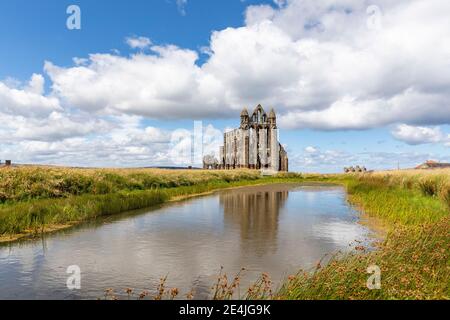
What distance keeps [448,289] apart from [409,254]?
1602 millimetres

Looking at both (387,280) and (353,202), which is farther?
(353,202)

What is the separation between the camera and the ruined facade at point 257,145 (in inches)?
3679

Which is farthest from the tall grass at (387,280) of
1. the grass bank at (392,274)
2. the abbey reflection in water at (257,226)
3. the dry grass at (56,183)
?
the dry grass at (56,183)

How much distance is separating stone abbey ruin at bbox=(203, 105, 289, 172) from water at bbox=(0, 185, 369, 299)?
74414 mm

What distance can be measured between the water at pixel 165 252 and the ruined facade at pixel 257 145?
7448cm

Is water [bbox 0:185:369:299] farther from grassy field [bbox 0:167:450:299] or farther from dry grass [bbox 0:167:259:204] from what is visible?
dry grass [bbox 0:167:259:204]

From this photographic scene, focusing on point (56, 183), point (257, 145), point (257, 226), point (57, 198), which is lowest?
point (257, 226)

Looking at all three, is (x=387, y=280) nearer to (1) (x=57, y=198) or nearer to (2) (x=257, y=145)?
(1) (x=57, y=198)

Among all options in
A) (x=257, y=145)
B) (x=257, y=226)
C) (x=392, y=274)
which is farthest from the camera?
(x=257, y=145)

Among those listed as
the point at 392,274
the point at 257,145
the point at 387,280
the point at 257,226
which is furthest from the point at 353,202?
the point at 257,145

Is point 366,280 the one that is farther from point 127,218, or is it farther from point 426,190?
point 426,190

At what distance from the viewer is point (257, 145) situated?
9525 cm

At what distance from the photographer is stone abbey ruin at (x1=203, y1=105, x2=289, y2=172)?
307ft

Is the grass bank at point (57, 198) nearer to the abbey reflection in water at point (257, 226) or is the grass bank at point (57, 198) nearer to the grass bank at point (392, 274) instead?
the abbey reflection in water at point (257, 226)
